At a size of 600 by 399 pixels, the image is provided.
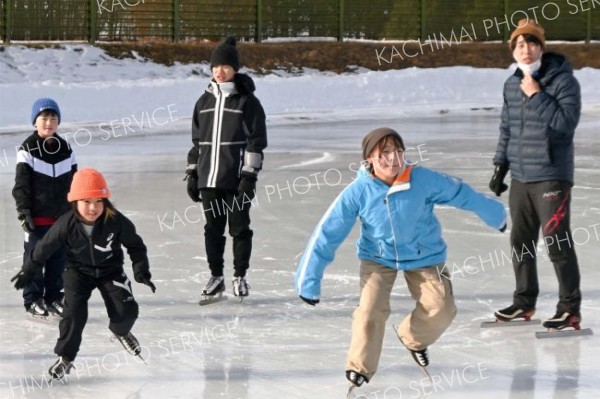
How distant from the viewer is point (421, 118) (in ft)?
62.5

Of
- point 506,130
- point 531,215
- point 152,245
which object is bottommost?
point 152,245

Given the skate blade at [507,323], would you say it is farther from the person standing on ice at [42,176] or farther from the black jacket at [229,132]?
the person standing on ice at [42,176]

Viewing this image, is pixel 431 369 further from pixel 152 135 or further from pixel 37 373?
pixel 152 135

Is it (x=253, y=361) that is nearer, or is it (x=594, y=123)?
(x=253, y=361)

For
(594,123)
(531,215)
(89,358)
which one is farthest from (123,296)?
(594,123)

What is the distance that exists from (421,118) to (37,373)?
14133mm

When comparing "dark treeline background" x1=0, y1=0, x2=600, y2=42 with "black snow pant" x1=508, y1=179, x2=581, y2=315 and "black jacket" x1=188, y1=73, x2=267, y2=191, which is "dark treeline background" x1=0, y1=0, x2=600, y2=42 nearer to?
"black jacket" x1=188, y1=73, x2=267, y2=191

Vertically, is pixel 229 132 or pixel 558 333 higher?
pixel 229 132

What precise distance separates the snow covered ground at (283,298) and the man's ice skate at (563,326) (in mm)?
→ 98

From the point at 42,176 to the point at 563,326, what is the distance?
2.85m

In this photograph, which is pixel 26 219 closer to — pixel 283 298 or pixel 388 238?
pixel 283 298

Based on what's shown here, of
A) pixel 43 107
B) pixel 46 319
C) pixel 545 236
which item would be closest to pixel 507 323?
pixel 545 236

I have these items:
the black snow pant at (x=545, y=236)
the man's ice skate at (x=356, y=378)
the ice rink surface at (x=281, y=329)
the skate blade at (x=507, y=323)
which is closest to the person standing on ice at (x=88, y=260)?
the ice rink surface at (x=281, y=329)

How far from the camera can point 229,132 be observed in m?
6.82
